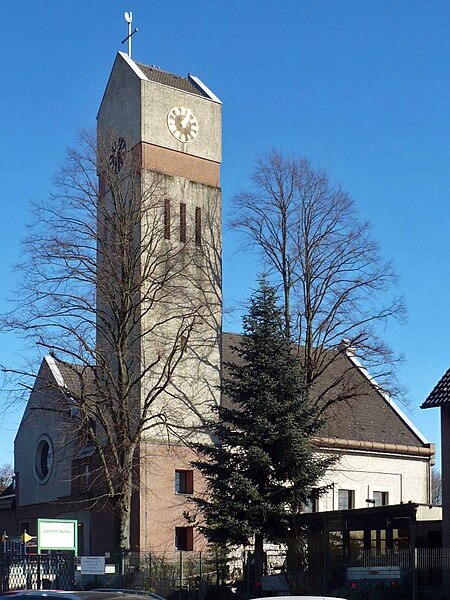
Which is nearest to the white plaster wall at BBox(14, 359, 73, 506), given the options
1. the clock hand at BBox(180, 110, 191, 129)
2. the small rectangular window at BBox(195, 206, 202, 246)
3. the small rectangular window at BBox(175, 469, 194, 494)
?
the small rectangular window at BBox(175, 469, 194, 494)

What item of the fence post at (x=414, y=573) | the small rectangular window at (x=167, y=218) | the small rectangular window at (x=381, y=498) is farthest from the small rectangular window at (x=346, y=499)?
the fence post at (x=414, y=573)

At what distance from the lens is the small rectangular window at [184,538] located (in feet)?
141

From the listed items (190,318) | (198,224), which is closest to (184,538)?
(190,318)

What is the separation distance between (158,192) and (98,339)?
23.2ft

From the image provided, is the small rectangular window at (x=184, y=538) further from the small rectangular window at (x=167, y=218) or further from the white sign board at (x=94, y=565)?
the white sign board at (x=94, y=565)

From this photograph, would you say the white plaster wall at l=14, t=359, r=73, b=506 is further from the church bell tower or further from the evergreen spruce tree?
the evergreen spruce tree

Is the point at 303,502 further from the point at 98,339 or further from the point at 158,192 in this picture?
the point at 158,192

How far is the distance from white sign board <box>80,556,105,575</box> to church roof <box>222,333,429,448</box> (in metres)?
23.9

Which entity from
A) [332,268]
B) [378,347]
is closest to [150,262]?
[332,268]

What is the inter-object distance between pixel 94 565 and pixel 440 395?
12854 mm

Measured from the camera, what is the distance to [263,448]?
32.9 metres

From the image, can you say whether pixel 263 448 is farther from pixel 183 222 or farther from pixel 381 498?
pixel 381 498

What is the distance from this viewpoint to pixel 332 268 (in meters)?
41.1

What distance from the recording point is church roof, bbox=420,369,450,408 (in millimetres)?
32156
